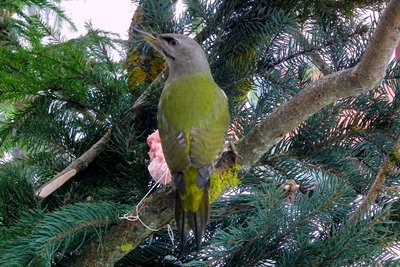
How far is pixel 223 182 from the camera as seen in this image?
2.51ft

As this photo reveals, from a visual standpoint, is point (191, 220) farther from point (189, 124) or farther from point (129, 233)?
point (189, 124)

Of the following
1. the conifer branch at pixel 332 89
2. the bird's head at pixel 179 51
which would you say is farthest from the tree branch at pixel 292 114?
the bird's head at pixel 179 51

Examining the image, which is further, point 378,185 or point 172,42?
point 172,42

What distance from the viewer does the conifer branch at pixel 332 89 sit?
2.02 ft

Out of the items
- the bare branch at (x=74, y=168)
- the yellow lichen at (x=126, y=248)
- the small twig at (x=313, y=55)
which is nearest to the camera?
the yellow lichen at (x=126, y=248)

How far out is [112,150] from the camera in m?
0.90

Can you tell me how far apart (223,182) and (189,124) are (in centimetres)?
14

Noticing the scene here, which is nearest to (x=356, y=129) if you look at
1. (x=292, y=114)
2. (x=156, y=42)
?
(x=292, y=114)

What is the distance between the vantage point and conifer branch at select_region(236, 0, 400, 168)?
0.61m

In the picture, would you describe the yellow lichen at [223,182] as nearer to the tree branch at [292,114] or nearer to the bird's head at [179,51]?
the tree branch at [292,114]

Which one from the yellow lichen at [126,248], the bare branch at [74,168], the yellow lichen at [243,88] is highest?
the yellow lichen at [243,88]

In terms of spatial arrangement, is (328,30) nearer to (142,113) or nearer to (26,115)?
(142,113)

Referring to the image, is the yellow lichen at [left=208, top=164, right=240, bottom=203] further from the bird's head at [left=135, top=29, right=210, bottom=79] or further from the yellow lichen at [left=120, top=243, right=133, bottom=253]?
the bird's head at [left=135, top=29, right=210, bottom=79]

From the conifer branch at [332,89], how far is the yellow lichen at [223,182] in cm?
2
